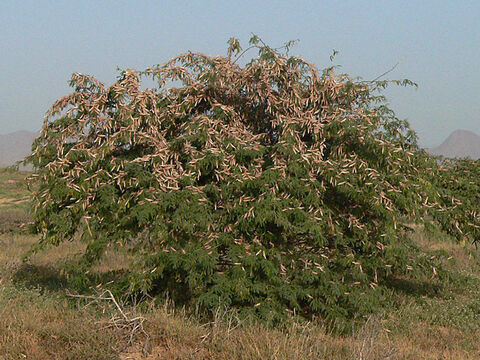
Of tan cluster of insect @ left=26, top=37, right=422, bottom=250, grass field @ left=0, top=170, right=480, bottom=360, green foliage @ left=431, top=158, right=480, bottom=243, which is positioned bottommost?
grass field @ left=0, top=170, right=480, bottom=360

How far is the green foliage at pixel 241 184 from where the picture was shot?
6.86m

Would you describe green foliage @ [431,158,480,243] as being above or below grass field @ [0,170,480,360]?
above

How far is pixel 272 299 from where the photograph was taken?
689 centimetres

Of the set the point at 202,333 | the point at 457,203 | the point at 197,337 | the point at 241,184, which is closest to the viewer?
the point at 197,337

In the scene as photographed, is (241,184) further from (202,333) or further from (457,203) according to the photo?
(457,203)

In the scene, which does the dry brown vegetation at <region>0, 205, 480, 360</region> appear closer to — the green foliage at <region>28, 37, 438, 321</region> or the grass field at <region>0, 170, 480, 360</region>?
the grass field at <region>0, 170, 480, 360</region>

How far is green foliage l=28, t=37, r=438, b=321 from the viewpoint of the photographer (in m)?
6.86

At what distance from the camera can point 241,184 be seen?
22.5 feet

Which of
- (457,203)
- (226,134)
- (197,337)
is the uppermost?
(226,134)

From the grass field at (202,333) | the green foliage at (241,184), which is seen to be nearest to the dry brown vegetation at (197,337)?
the grass field at (202,333)

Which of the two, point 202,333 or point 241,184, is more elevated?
point 241,184

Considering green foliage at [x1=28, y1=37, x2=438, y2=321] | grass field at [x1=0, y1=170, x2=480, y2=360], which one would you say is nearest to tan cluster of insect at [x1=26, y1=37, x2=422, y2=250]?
green foliage at [x1=28, y1=37, x2=438, y2=321]

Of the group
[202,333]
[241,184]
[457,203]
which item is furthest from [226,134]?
[457,203]

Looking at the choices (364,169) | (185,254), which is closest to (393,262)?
(364,169)
